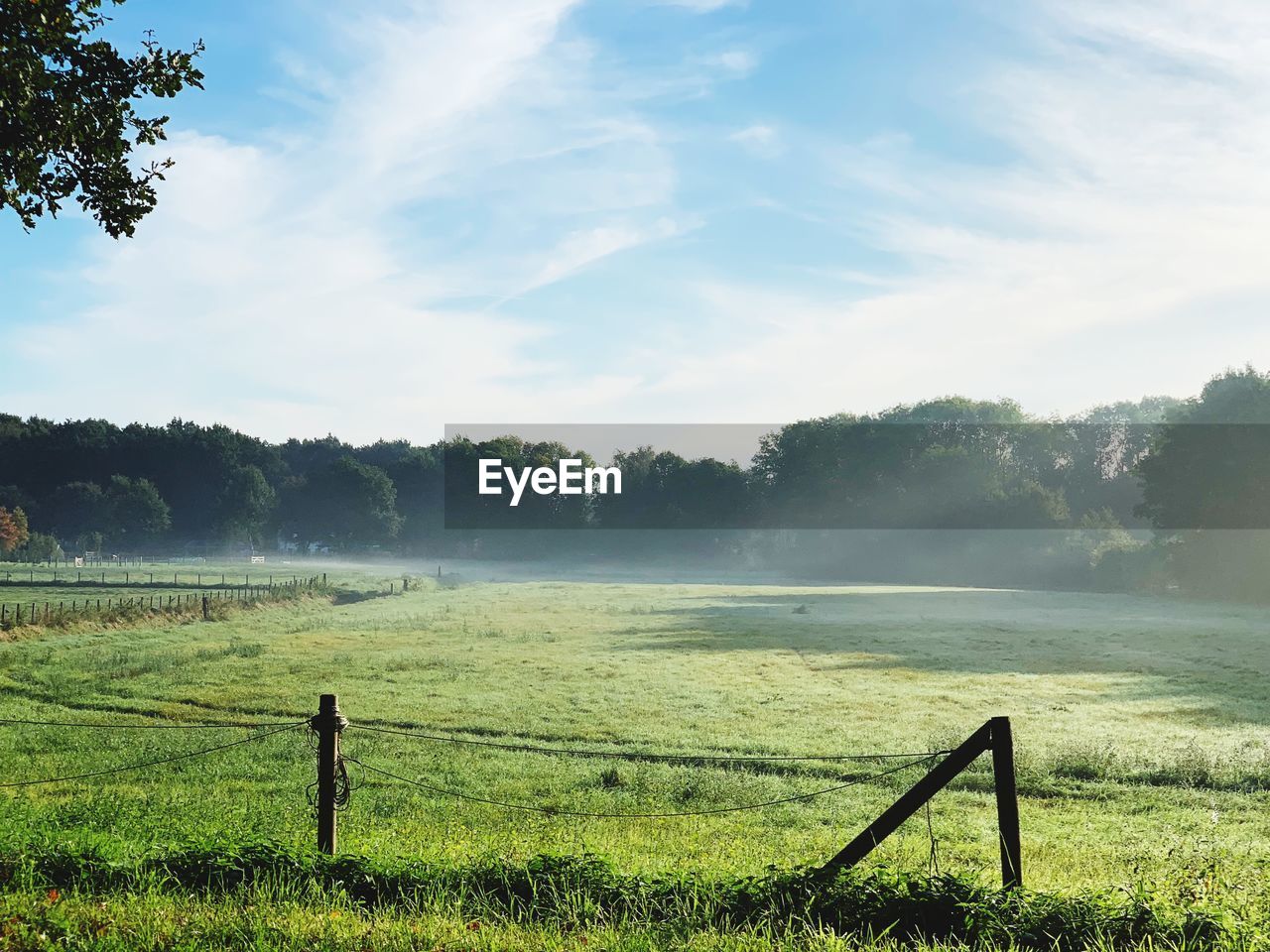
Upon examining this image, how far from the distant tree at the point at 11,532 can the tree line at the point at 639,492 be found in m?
0.25

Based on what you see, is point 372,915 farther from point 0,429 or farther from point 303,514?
point 0,429

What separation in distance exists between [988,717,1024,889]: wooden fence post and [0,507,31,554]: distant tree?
12621cm

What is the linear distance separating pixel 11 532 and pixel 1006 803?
12936 cm

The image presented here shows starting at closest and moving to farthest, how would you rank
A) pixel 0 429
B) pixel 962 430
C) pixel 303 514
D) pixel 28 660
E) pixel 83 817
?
pixel 83 817, pixel 28 660, pixel 962 430, pixel 0 429, pixel 303 514

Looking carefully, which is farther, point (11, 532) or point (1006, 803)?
point (11, 532)

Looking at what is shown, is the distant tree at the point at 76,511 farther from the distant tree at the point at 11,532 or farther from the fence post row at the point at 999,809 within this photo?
the fence post row at the point at 999,809

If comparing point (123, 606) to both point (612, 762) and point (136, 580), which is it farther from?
point (136, 580)

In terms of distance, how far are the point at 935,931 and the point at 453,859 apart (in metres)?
4.17

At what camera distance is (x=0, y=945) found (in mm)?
7078

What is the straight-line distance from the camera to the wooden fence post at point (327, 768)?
9.27m

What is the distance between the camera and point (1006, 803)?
26.3 feet

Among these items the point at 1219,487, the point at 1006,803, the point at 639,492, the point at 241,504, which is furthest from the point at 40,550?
the point at 1006,803

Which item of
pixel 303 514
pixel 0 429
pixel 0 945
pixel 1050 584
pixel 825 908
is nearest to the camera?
pixel 0 945

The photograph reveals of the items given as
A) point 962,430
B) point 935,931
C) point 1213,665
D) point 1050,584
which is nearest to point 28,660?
point 935,931
